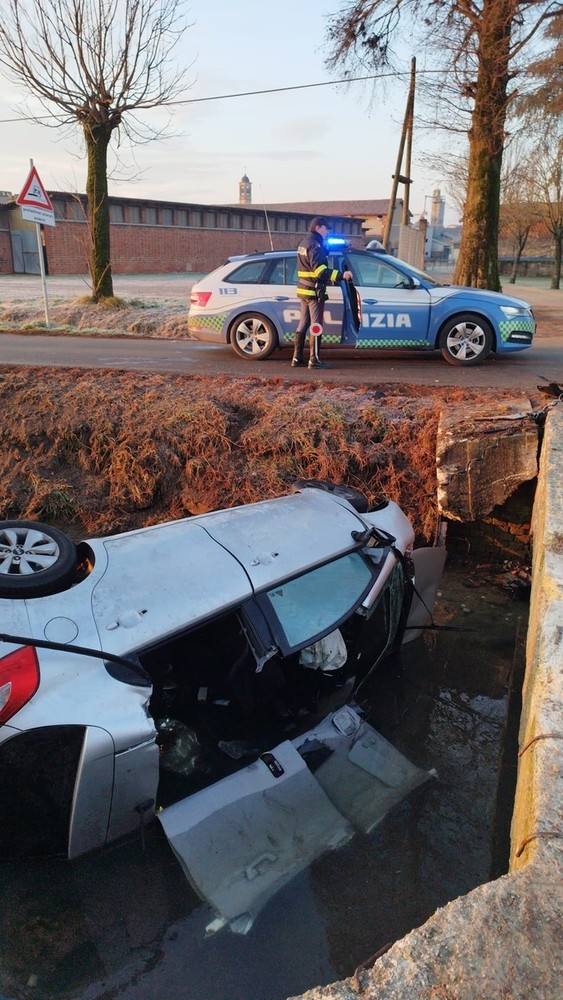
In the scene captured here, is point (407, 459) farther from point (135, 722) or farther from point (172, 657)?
point (135, 722)

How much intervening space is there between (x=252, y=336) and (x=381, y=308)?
1.94 metres

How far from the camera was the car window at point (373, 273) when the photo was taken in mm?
9547

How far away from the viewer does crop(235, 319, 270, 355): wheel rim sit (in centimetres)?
1004

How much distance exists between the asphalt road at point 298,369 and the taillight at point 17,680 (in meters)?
6.60

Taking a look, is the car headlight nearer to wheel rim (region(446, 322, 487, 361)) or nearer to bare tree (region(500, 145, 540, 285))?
wheel rim (region(446, 322, 487, 361))

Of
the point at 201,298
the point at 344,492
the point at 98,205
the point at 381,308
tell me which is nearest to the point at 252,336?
the point at 201,298

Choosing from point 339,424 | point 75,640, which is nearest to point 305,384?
point 339,424

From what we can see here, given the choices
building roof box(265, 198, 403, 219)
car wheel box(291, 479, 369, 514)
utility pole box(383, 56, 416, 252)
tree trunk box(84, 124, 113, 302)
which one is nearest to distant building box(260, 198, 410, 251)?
building roof box(265, 198, 403, 219)

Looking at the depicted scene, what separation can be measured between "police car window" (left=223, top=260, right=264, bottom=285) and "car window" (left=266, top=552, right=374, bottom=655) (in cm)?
694

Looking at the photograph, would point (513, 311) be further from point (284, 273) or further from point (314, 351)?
point (284, 273)

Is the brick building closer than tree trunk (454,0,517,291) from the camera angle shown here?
No

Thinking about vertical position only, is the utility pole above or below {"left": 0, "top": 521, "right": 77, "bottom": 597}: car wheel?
above

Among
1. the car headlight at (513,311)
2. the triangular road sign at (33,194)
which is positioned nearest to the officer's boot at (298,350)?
the car headlight at (513,311)

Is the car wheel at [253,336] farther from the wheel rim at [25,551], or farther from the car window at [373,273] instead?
the wheel rim at [25,551]
